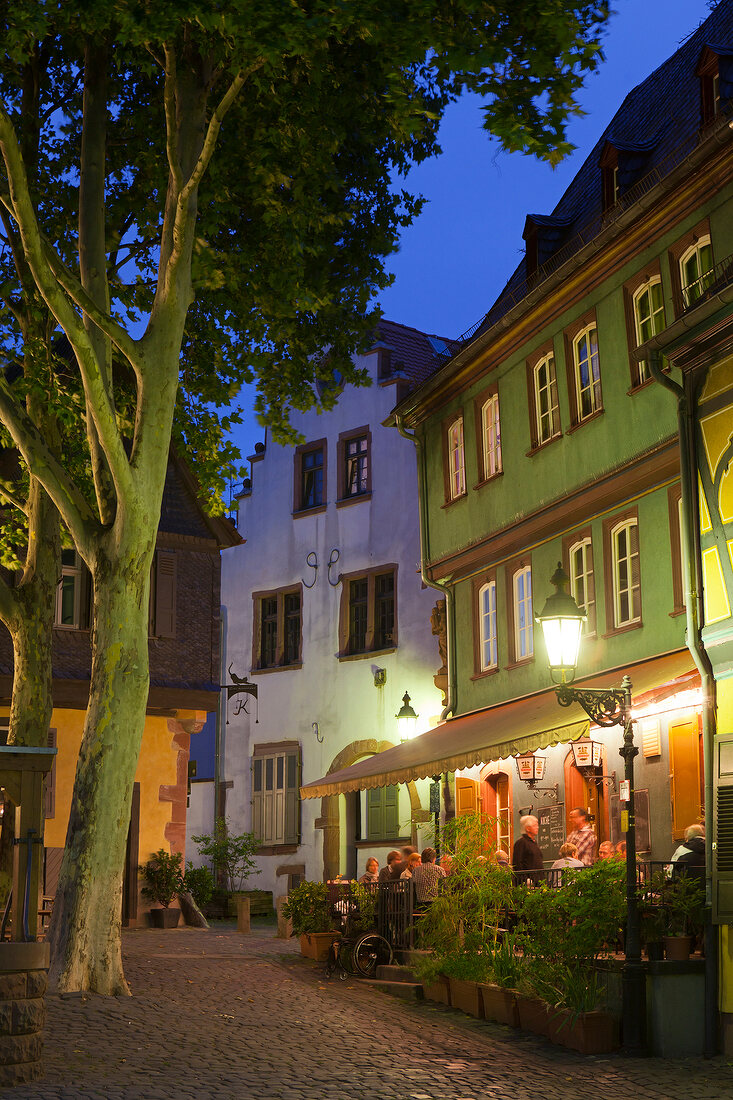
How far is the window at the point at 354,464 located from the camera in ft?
97.0

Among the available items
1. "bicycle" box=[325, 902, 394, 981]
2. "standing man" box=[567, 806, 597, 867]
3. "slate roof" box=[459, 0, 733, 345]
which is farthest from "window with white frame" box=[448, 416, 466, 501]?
"bicycle" box=[325, 902, 394, 981]

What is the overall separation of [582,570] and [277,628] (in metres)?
13.6

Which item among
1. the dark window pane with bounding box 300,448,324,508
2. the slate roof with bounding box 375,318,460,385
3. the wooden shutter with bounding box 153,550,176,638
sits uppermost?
the slate roof with bounding box 375,318,460,385

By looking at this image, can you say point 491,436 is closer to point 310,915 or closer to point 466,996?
point 310,915

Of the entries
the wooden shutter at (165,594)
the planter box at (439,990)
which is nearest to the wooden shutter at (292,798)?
the wooden shutter at (165,594)

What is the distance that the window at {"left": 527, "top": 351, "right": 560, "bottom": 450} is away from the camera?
1912cm

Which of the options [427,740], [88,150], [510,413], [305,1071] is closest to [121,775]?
[305,1071]

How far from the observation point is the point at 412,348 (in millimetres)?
31312

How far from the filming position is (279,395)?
1836 centimetres

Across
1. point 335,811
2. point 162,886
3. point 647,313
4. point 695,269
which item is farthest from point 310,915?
point 335,811

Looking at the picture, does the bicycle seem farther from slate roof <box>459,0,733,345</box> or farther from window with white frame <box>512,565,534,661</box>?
slate roof <box>459,0,733,345</box>

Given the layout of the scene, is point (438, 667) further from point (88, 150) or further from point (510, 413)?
point (88, 150)

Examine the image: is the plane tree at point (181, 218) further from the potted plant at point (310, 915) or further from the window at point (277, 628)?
the window at point (277, 628)

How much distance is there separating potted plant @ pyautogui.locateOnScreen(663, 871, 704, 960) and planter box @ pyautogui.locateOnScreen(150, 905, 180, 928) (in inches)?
492
